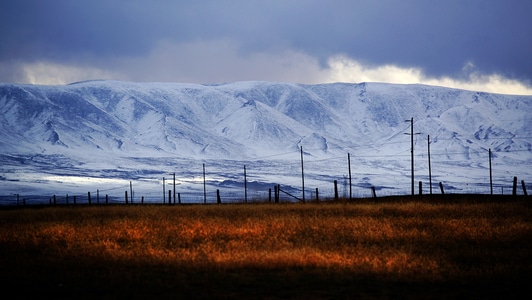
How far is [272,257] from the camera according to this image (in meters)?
20.4

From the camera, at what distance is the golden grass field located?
1575 centimetres

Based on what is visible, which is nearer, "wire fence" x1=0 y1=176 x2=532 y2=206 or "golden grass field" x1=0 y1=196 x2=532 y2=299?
"golden grass field" x1=0 y1=196 x2=532 y2=299

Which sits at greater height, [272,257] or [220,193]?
[272,257]

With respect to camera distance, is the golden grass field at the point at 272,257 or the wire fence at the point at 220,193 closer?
the golden grass field at the point at 272,257

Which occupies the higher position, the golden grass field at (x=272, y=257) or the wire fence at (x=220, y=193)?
the golden grass field at (x=272, y=257)

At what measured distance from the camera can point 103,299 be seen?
573 inches

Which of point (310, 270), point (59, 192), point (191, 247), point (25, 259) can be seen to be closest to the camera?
point (310, 270)

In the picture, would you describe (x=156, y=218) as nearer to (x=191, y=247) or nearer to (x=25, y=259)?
(x=191, y=247)

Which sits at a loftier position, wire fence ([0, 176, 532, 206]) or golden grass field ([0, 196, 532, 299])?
golden grass field ([0, 196, 532, 299])

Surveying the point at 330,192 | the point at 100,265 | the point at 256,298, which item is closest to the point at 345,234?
the point at 100,265

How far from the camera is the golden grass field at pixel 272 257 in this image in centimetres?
1575

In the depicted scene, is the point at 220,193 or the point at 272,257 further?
the point at 220,193

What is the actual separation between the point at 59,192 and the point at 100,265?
499ft

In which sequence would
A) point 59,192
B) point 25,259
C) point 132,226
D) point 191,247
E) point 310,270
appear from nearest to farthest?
point 310,270, point 25,259, point 191,247, point 132,226, point 59,192
